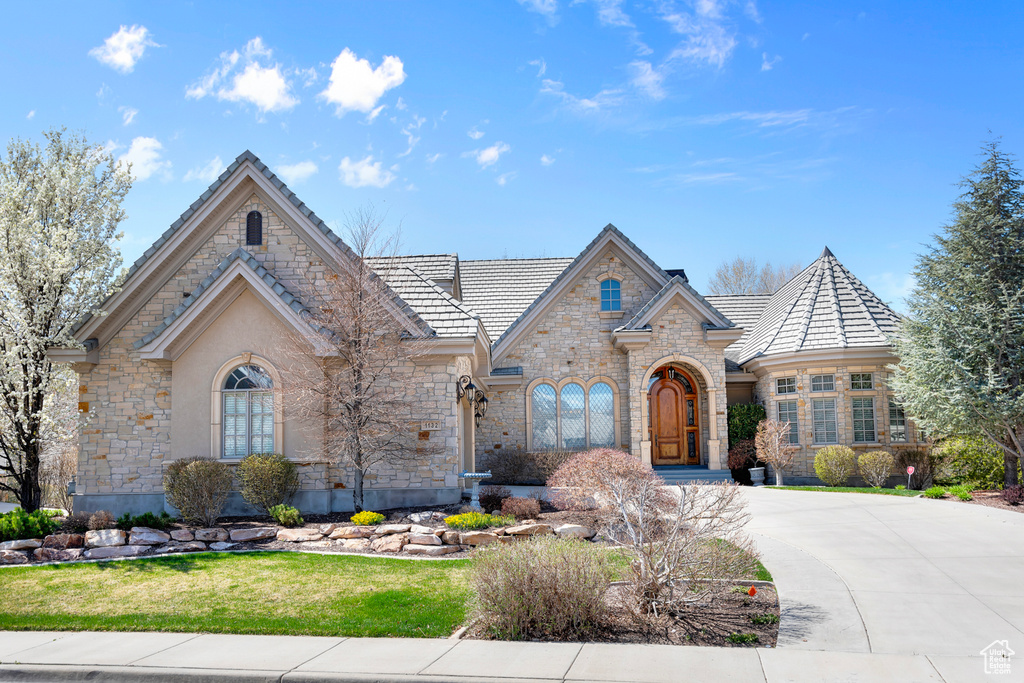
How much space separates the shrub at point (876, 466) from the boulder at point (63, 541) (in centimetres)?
1624

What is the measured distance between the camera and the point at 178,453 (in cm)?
1341

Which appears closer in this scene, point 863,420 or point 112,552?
point 112,552

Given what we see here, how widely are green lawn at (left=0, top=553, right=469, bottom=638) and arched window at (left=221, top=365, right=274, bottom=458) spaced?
3265 millimetres

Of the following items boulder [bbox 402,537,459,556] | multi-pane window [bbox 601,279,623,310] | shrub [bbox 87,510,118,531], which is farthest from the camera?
multi-pane window [bbox 601,279,623,310]

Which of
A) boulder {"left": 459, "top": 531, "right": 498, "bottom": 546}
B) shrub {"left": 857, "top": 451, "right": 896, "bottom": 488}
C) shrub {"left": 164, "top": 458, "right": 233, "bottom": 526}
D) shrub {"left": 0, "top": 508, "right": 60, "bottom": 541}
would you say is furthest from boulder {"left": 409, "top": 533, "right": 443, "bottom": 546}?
shrub {"left": 857, "top": 451, "right": 896, "bottom": 488}

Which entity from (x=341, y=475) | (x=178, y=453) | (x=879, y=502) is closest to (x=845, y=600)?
(x=879, y=502)

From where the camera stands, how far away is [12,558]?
Result: 416 inches

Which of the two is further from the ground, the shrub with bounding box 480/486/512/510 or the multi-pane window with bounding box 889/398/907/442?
the multi-pane window with bounding box 889/398/907/442

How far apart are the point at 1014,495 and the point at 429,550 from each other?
35.4 ft

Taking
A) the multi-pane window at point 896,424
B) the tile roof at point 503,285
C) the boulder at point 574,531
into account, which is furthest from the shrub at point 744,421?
the boulder at point 574,531

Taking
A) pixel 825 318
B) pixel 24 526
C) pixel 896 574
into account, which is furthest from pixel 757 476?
pixel 24 526

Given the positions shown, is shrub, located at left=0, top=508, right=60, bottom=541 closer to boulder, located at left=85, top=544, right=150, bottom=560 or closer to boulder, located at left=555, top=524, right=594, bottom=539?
boulder, located at left=85, top=544, right=150, bottom=560

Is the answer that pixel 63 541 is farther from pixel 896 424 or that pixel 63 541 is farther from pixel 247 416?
pixel 896 424

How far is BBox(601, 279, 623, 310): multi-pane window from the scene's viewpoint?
2064 cm
